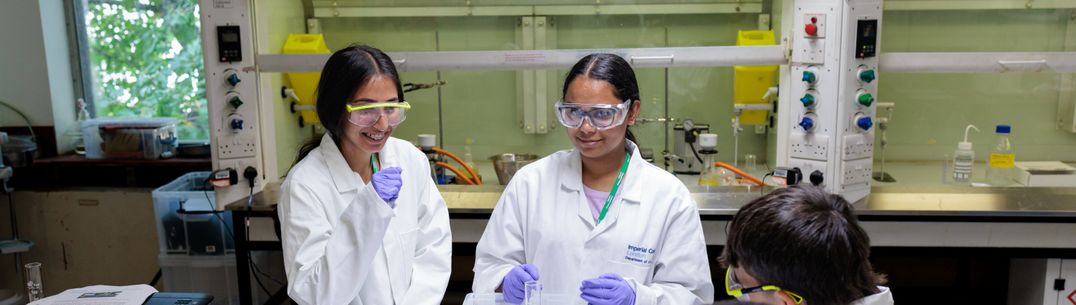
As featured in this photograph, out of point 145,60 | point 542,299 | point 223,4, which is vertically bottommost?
point 542,299

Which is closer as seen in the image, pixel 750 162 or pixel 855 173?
pixel 855 173

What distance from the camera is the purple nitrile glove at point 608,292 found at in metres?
1.42

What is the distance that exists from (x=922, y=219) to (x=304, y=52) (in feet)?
8.59

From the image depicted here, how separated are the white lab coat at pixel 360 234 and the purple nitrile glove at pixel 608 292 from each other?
0.44m

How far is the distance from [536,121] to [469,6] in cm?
67

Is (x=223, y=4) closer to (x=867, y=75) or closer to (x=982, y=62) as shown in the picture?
(x=867, y=75)

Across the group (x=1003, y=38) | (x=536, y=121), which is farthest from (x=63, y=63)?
(x=1003, y=38)

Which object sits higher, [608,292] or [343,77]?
[343,77]

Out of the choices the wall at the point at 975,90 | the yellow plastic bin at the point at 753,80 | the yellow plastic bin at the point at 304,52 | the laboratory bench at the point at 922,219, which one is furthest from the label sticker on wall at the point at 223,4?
the wall at the point at 975,90

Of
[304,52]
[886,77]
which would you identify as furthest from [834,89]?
[304,52]

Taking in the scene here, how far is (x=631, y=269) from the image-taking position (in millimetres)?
1558

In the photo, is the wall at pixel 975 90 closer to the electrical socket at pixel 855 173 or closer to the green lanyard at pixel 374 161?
the electrical socket at pixel 855 173

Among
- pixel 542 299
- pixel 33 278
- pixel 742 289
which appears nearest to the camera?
pixel 742 289

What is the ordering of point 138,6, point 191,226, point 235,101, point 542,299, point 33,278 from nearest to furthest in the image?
point 542,299 → point 33,278 → point 235,101 → point 191,226 → point 138,6
